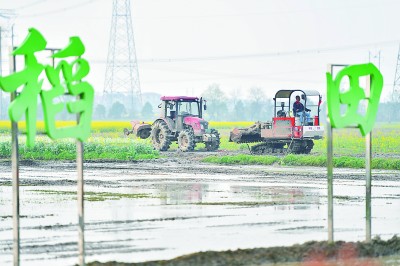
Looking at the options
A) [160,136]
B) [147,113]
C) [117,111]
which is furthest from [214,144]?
[117,111]

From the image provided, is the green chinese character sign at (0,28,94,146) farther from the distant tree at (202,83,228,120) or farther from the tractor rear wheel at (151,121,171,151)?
the distant tree at (202,83,228,120)

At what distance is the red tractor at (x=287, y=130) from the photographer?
39.2m

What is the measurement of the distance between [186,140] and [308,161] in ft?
31.1

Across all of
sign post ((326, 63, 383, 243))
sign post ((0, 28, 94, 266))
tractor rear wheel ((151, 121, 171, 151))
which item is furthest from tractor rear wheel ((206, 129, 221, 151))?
sign post ((0, 28, 94, 266))

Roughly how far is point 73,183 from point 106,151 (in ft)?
54.3

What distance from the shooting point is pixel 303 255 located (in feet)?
37.5

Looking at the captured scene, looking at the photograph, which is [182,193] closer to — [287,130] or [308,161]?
[308,161]

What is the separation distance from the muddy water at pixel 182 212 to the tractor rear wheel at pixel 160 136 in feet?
46.0

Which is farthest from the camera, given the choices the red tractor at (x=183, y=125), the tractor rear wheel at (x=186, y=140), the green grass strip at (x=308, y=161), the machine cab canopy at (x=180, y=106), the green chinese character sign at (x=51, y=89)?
the machine cab canopy at (x=180, y=106)

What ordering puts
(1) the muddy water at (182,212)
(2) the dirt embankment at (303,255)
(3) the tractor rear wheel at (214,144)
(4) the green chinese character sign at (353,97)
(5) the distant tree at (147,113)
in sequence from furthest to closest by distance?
1. (5) the distant tree at (147,113)
2. (3) the tractor rear wheel at (214,144)
3. (1) the muddy water at (182,212)
4. (4) the green chinese character sign at (353,97)
5. (2) the dirt embankment at (303,255)

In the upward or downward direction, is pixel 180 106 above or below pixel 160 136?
above

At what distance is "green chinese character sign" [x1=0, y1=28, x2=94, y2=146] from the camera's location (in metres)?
10.0

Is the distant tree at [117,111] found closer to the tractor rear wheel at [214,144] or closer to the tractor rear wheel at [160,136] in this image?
the tractor rear wheel at [160,136]

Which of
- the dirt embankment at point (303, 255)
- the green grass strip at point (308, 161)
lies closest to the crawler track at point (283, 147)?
the green grass strip at point (308, 161)
